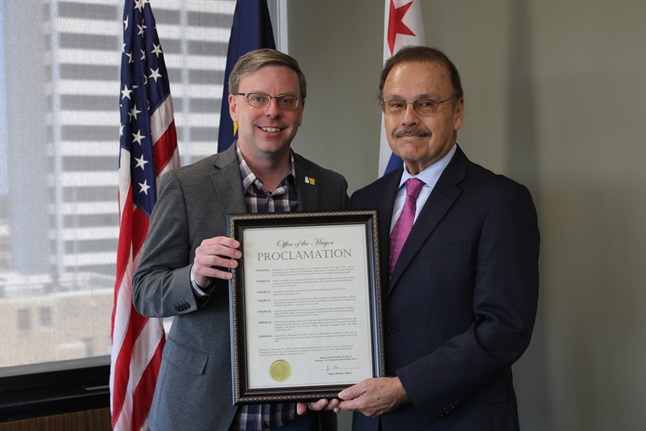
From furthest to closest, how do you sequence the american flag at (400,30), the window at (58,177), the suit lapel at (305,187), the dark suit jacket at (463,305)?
the window at (58,177)
the american flag at (400,30)
the suit lapel at (305,187)
the dark suit jacket at (463,305)

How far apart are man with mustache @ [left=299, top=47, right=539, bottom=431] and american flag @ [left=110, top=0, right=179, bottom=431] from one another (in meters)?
1.49

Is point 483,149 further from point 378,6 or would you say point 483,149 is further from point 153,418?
point 153,418

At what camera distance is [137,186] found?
292 centimetres

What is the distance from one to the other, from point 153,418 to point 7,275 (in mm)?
1814

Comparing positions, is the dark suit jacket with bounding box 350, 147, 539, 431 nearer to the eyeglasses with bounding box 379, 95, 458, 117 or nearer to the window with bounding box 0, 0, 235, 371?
the eyeglasses with bounding box 379, 95, 458, 117

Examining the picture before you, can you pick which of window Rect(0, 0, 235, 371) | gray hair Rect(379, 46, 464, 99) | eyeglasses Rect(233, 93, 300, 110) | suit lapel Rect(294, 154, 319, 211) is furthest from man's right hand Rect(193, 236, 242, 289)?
window Rect(0, 0, 235, 371)

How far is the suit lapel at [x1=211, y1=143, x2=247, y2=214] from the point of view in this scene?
1.84 meters

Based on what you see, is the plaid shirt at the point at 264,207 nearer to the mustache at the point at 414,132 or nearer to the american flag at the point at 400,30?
the mustache at the point at 414,132

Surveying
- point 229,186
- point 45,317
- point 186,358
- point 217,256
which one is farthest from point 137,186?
point 217,256

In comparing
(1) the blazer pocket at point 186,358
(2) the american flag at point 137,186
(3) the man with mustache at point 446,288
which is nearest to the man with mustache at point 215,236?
(1) the blazer pocket at point 186,358

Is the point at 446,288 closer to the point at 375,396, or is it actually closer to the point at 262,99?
the point at 375,396

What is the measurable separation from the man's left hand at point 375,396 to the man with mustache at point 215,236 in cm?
31

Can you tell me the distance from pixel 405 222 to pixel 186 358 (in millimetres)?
743

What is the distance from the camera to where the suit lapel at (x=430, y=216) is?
165 cm
